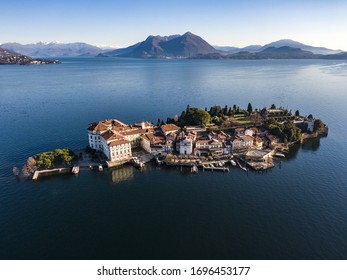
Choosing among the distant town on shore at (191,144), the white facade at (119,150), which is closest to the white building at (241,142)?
the distant town on shore at (191,144)

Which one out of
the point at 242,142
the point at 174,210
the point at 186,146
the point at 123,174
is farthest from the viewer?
the point at 242,142

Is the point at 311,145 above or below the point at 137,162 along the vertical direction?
below

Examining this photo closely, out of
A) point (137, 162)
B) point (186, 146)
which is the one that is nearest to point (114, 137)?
point (137, 162)

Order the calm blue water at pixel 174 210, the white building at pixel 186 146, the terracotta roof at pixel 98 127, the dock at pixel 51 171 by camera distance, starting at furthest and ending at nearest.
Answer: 1. the terracotta roof at pixel 98 127
2. the white building at pixel 186 146
3. the dock at pixel 51 171
4. the calm blue water at pixel 174 210

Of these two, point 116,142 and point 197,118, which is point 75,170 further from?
point 197,118

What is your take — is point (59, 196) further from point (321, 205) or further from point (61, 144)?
point (321, 205)

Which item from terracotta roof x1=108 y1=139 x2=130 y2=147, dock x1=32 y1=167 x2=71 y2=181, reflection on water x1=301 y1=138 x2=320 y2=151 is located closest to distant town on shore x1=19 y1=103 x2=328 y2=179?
terracotta roof x1=108 y1=139 x2=130 y2=147

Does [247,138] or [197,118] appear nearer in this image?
[247,138]

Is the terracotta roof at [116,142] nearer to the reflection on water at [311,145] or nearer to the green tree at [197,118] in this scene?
the green tree at [197,118]

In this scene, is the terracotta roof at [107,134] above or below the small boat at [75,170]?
above
